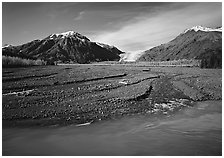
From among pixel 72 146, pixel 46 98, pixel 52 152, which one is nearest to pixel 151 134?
pixel 72 146

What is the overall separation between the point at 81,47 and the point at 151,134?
64528mm

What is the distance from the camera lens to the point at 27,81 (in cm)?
876

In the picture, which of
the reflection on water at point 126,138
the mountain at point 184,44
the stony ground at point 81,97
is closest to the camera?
the reflection on water at point 126,138

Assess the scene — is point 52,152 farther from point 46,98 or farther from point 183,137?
point 46,98

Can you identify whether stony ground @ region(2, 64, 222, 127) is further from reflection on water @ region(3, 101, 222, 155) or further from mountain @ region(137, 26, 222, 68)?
mountain @ region(137, 26, 222, 68)

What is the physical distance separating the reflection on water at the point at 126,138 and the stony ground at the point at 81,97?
0.52m

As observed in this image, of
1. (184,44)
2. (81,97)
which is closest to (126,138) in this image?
(81,97)

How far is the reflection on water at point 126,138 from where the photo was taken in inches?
169

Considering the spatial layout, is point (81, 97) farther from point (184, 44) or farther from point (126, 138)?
point (184, 44)

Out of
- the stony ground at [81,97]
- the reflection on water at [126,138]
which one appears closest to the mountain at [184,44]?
the stony ground at [81,97]

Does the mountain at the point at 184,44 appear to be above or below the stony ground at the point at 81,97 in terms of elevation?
above

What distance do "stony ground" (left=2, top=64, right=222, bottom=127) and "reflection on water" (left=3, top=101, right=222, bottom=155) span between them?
20.5 inches

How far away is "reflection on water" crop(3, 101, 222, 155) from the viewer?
4.29m

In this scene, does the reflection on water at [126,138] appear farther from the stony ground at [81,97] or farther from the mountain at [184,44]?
the mountain at [184,44]
